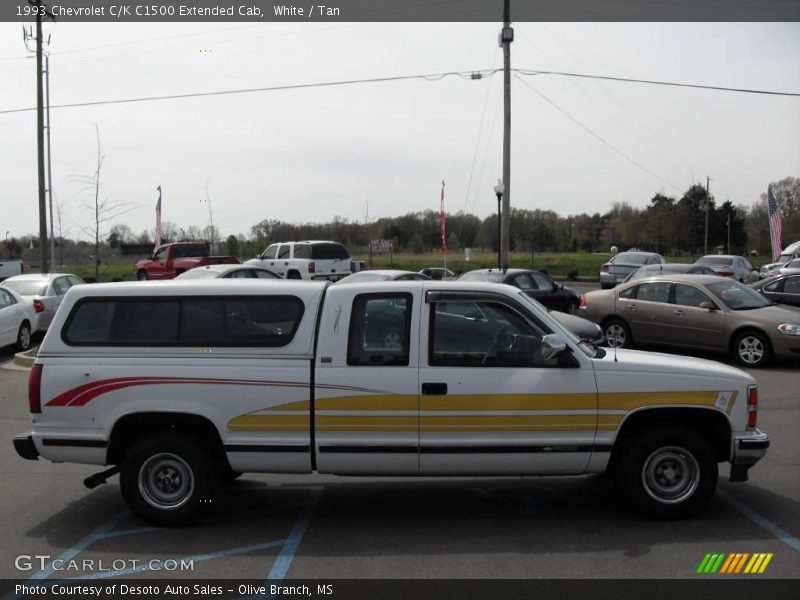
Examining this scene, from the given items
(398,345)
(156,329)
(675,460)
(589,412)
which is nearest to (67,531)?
(156,329)

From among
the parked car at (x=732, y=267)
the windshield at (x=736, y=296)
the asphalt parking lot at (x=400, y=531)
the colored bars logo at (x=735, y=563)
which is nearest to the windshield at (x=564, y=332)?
the asphalt parking lot at (x=400, y=531)

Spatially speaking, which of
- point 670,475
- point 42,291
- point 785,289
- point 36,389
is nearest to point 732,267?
point 785,289

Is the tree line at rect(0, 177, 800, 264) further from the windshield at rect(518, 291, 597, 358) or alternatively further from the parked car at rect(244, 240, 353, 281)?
the windshield at rect(518, 291, 597, 358)

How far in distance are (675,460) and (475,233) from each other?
277 ft

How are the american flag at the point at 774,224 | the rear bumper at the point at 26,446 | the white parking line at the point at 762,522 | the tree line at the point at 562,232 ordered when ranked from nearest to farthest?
the white parking line at the point at 762,522 → the rear bumper at the point at 26,446 → the american flag at the point at 774,224 → the tree line at the point at 562,232

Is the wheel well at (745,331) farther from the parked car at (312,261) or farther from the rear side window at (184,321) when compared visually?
the parked car at (312,261)

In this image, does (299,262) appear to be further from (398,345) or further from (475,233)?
(475,233)

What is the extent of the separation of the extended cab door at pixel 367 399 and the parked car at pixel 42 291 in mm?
12762

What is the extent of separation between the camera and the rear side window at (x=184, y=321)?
561cm

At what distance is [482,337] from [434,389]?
0.55 meters

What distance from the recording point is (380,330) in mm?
5523

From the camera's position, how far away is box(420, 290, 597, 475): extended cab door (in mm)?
5336

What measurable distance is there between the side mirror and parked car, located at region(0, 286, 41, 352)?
12811 millimetres

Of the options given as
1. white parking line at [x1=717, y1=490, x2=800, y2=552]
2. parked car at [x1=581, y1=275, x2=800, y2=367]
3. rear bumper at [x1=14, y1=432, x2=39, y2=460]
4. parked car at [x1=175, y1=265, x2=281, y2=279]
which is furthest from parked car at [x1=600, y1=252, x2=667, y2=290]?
rear bumper at [x1=14, y1=432, x2=39, y2=460]
